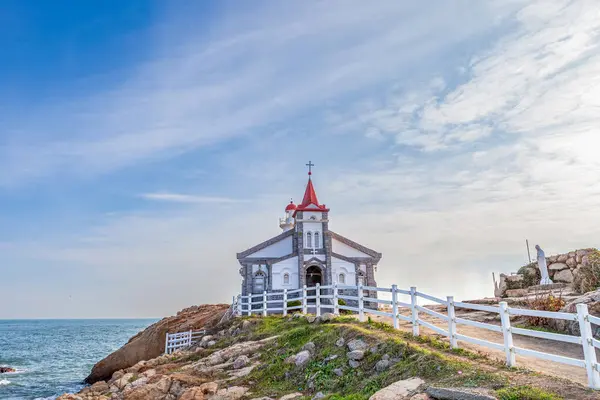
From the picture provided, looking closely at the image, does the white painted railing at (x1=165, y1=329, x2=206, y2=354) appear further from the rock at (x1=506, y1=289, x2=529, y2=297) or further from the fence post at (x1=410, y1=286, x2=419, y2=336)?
the fence post at (x1=410, y1=286, x2=419, y2=336)

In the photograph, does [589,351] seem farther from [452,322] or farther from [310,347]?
[310,347]

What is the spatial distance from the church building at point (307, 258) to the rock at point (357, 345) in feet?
71.5

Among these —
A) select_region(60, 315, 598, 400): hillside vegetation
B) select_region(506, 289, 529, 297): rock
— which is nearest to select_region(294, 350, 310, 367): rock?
select_region(60, 315, 598, 400): hillside vegetation

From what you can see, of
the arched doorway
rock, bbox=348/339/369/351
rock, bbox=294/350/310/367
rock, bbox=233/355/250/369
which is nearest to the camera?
rock, bbox=348/339/369/351

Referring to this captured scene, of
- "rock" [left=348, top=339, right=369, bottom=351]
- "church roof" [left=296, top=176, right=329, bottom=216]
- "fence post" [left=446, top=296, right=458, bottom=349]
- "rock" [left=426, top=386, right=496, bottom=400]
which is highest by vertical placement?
"church roof" [left=296, top=176, right=329, bottom=216]

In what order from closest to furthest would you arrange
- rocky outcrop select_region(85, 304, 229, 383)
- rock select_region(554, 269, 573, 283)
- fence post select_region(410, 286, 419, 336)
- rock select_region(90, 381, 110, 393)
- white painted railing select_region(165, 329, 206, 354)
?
fence post select_region(410, 286, 419, 336)
rock select_region(90, 381, 110, 393)
rock select_region(554, 269, 573, 283)
white painted railing select_region(165, 329, 206, 354)
rocky outcrop select_region(85, 304, 229, 383)

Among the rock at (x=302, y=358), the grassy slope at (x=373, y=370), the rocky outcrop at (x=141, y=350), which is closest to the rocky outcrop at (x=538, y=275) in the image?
the grassy slope at (x=373, y=370)

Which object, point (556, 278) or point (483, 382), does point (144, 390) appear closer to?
point (483, 382)

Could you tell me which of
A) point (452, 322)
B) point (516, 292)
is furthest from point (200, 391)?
point (516, 292)

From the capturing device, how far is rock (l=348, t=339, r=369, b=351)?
12.8 m

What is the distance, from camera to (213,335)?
24.6 metres

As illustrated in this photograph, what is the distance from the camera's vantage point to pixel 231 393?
1324cm

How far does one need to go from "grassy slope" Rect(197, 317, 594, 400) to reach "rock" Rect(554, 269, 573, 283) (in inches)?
543

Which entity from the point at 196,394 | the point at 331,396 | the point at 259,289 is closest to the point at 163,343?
the point at 259,289
